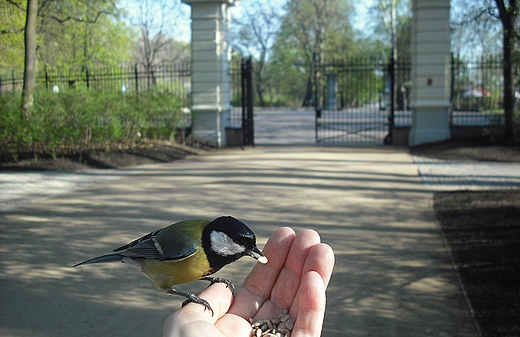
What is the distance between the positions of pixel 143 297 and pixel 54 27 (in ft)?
20.5

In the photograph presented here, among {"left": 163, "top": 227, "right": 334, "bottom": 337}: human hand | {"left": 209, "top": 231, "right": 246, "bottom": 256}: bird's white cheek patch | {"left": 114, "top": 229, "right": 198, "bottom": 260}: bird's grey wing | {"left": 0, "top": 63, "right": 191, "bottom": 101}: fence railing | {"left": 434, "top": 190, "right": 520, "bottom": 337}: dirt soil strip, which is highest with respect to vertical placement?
{"left": 0, "top": 63, "right": 191, "bottom": 101}: fence railing

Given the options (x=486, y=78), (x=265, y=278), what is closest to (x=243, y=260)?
(x=265, y=278)

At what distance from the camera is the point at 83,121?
1480 centimetres

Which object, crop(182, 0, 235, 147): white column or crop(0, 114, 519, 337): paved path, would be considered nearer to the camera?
crop(0, 114, 519, 337): paved path

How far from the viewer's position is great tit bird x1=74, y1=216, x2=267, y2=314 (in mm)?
2527

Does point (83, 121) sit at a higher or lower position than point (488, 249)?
higher

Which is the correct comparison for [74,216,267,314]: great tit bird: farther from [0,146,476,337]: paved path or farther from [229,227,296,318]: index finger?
[0,146,476,337]: paved path

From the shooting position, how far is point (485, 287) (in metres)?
5.75

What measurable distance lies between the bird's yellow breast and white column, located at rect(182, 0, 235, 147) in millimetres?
16947

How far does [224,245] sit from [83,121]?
43.3ft

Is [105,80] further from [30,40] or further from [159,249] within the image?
[159,249]

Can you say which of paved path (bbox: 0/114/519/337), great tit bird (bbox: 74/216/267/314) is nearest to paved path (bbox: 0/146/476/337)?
paved path (bbox: 0/114/519/337)

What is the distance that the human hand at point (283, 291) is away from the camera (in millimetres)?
2721

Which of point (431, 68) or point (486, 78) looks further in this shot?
point (486, 78)
